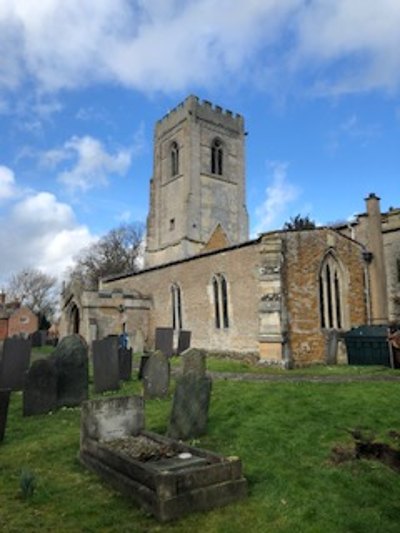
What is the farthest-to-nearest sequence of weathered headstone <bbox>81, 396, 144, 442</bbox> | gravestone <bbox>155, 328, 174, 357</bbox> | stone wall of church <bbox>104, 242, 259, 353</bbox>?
1. stone wall of church <bbox>104, 242, 259, 353</bbox>
2. gravestone <bbox>155, 328, 174, 357</bbox>
3. weathered headstone <bbox>81, 396, 144, 442</bbox>

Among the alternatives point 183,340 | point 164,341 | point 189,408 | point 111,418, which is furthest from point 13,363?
point 183,340

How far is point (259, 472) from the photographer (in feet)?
18.0

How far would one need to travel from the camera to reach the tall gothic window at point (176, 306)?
22.9 meters

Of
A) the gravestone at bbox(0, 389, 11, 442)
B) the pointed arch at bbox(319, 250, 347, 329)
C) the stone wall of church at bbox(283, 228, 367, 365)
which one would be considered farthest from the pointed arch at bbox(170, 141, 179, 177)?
the gravestone at bbox(0, 389, 11, 442)

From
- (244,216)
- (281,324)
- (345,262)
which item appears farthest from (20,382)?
(244,216)

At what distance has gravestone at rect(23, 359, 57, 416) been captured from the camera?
8641 mm

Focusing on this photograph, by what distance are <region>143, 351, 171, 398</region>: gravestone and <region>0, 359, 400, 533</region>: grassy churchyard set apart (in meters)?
0.42

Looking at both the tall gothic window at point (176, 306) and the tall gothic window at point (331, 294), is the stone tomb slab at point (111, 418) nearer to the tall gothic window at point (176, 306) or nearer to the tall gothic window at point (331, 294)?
the tall gothic window at point (331, 294)

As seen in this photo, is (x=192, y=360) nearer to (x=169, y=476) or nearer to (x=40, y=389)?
(x=40, y=389)

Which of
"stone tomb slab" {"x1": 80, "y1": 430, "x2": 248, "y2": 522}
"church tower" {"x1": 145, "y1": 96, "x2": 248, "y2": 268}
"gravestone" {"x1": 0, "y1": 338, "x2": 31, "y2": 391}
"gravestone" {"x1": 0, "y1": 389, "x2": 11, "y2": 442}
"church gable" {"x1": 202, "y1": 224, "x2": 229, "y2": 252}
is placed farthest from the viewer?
"church tower" {"x1": 145, "y1": 96, "x2": 248, "y2": 268}

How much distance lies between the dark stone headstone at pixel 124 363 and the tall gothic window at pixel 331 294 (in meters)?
8.29

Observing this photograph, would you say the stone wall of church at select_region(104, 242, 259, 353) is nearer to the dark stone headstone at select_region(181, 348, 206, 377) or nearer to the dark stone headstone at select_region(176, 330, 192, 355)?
the dark stone headstone at select_region(176, 330, 192, 355)

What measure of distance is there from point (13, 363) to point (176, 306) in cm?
1207

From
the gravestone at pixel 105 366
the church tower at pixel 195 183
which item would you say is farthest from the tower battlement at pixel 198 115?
→ the gravestone at pixel 105 366
